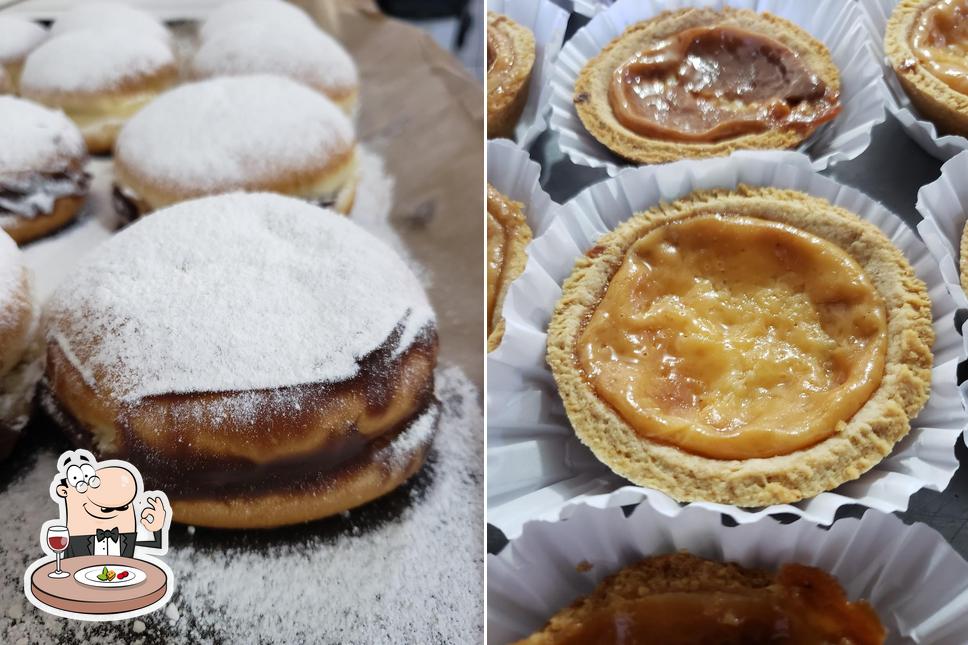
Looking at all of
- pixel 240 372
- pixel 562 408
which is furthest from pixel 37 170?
pixel 562 408

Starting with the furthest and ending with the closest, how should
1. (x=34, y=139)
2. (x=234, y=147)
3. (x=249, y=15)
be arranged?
(x=249, y=15), (x=234, y=147), (x=34, y=139)

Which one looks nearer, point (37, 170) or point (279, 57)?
point (37, 170)

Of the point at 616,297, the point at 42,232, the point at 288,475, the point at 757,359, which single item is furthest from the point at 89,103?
the point at 757,359

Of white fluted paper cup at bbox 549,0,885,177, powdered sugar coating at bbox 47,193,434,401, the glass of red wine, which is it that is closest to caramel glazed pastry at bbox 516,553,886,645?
powdered sugar coating at bbox 47,193,434,401

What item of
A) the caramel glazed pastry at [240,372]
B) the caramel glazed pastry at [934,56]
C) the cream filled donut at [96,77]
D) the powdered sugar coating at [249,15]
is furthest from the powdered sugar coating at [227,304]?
the powdered sugar coating at [249,15]

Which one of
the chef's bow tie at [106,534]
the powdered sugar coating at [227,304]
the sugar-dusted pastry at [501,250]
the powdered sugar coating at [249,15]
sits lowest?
the powdered sugar coating at [249,15]

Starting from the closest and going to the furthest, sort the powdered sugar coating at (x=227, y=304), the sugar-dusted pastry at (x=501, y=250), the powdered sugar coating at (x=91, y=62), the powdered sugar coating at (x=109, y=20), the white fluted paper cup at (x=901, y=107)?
the powdered sugar coating at (x=227, y=304), the sugar-dusted pastry at (x=501, y=250), the white fluted paper cup at (x=901, y=107), the powdered sugar coating at (x=91, y=62), the powdered sugar coating at (x=109, y=20)

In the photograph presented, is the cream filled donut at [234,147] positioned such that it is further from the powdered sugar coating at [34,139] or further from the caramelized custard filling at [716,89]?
the caramelized custard filling at [716,89]

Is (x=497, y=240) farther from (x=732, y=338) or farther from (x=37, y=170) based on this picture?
(x=37, y=170)
